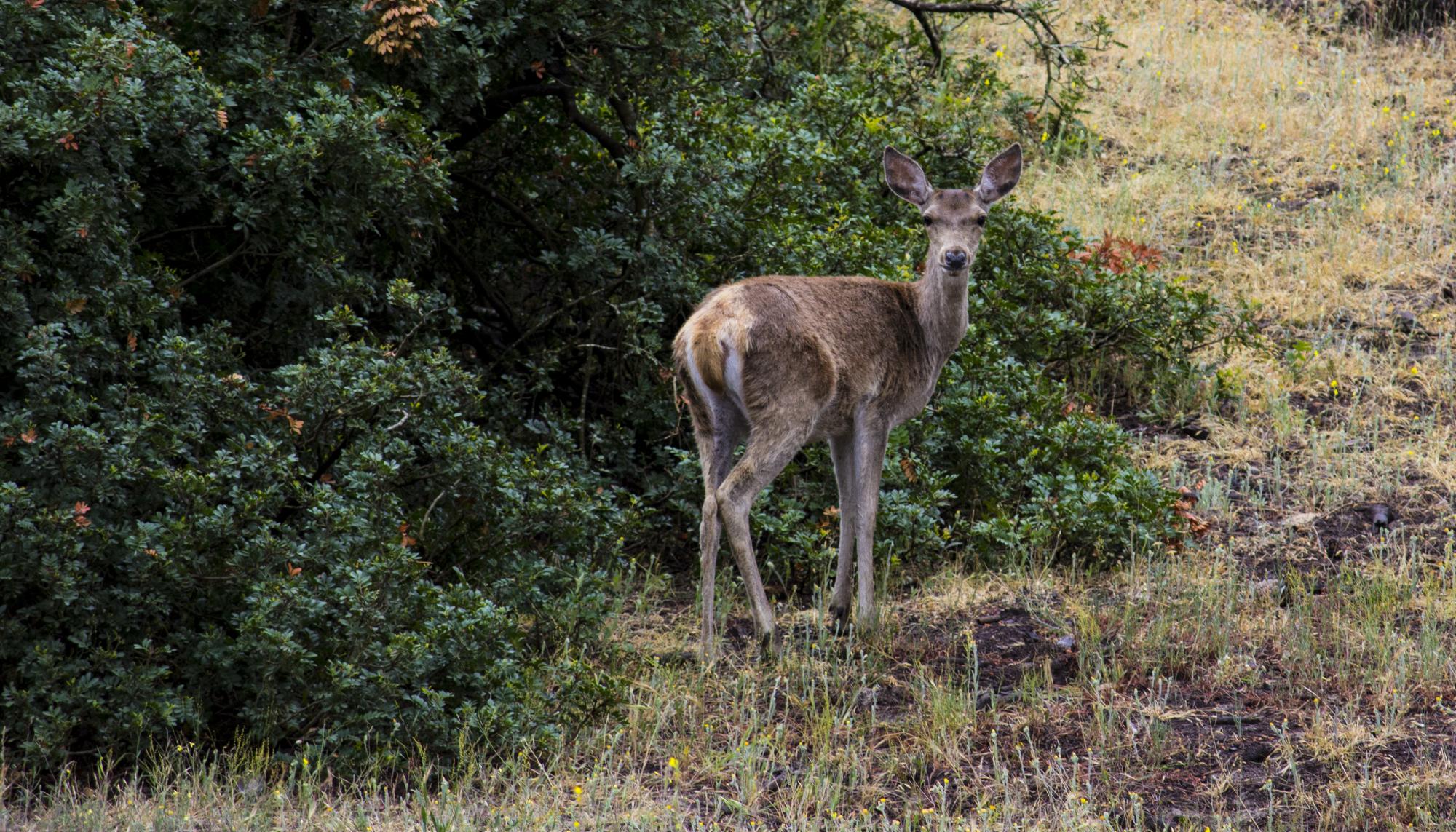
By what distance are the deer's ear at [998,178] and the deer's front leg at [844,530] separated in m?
1.50

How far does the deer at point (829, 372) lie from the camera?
6.61 m

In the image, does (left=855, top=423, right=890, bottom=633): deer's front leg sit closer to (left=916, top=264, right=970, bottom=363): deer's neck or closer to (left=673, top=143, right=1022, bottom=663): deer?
(left=673, top=143, right=1022, bottom=663): deer

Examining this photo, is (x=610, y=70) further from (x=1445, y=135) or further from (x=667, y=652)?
(x=1445, y=135)

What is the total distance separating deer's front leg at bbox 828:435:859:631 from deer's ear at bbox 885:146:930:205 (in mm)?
1341

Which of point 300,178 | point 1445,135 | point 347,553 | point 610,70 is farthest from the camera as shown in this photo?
point 1445,135

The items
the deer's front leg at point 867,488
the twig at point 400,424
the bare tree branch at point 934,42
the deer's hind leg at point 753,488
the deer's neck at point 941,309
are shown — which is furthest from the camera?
the bare tree branch at point 934,42

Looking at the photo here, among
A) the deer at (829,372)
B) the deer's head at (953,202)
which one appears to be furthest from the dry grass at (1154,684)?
the deer's head at (953,202)

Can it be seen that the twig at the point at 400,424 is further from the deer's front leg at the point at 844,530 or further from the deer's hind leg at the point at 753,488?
the deer's front leg at the point at 844,530

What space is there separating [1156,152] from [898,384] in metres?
7.59

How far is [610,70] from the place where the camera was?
812 cm

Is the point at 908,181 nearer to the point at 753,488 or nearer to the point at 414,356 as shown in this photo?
the point at 753,488

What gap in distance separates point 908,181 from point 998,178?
0.48m

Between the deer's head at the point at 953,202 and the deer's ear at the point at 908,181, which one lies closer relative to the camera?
the deer's head at the point at 953,202

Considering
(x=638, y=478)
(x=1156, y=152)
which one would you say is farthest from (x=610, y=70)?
(x=1156, y=152)
